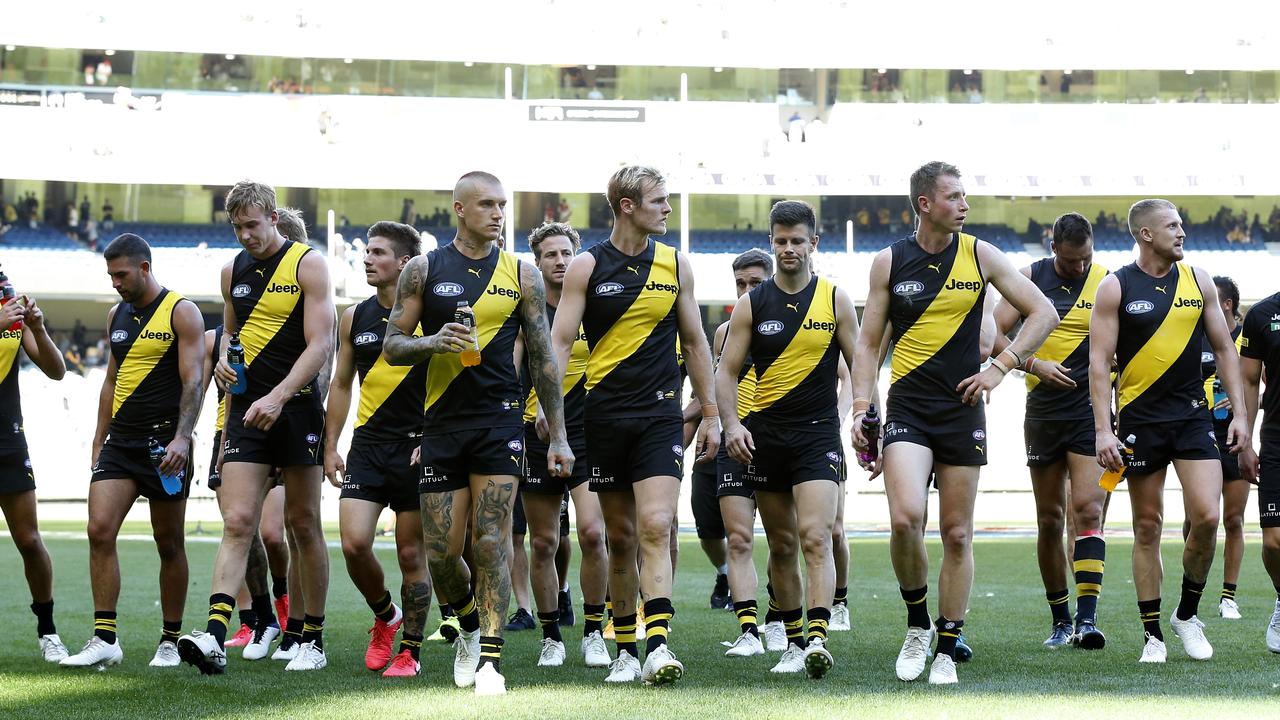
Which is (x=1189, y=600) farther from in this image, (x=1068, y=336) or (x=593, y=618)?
(x=593, y=618)

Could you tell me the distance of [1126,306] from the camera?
785 centimetres

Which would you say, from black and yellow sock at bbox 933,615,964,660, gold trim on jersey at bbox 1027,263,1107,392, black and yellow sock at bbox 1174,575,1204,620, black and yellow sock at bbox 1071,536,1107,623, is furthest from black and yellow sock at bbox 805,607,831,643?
gold trim on jersey at bbox 1027,263,1107,392

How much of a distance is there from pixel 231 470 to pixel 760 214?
3808cm

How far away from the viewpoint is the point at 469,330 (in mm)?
6594

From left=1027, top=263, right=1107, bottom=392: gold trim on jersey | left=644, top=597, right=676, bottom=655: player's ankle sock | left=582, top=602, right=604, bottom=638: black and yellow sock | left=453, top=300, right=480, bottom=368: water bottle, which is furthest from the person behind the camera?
left=1027, top=263, right=1107, bottom=392: gold trim on jersey

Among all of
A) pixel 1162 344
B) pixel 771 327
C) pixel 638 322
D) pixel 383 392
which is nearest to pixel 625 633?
pixel 638 322

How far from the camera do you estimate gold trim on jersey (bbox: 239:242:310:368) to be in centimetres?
790

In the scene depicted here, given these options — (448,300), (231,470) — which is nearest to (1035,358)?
(448,300)

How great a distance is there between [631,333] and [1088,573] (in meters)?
3.14

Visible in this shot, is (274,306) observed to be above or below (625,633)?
above

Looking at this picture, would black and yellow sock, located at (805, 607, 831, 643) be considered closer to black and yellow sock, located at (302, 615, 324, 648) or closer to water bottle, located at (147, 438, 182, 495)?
black and yellow sock, located at (302, 615, 324, 648)

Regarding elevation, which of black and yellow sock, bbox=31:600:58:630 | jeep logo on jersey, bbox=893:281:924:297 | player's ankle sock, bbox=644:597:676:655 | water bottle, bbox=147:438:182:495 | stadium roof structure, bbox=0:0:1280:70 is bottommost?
black and yellow sock, bbox=31:600:58:630

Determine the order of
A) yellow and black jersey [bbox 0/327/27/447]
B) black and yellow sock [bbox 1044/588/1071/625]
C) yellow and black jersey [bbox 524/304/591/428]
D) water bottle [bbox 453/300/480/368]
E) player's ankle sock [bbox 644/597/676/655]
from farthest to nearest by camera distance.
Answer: yellow and black jersey [bbox 524/304/591/428], black and yellow sock [bbox 1044/588/1071/625], yellow and black jersey [bbox 0/327/27/447], player's ankle sock [bbox 644/597/676/655], water bottle [bbox 453/300/480/368]

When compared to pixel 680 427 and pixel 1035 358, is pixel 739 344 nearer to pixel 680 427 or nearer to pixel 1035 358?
pixel 680 427
